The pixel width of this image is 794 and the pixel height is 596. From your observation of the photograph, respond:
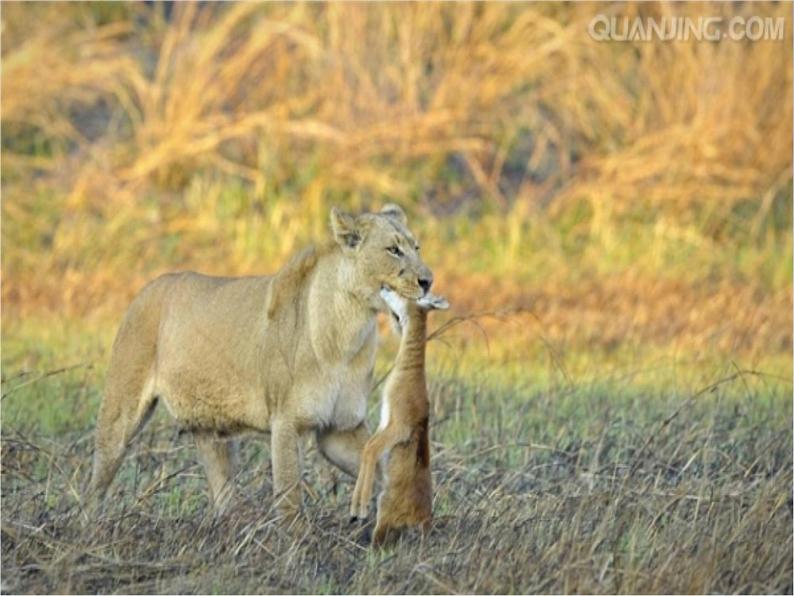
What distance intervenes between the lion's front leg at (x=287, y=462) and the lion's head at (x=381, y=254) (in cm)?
50

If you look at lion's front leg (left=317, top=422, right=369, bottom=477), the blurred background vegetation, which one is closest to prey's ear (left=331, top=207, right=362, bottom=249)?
lion's front leg (left=317, top=422, right=369, bottom=477)

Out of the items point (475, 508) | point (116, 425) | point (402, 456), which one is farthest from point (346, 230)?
point (116, 425)

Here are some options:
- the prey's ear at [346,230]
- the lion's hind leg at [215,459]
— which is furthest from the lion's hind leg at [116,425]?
the prey's ear at [346,230]

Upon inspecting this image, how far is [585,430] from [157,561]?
103 inches

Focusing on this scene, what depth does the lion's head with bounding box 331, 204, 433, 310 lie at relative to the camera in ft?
19.2

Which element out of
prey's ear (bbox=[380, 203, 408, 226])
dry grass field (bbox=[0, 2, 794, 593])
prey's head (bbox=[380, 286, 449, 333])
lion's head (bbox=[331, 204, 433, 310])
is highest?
prey's ear (bbox=[380, 203, 408, 226])

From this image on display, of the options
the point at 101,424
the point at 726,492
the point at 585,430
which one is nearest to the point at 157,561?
the point at 101,424

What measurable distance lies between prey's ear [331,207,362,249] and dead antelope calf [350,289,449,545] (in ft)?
1.39

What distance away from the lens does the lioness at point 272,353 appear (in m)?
5.98

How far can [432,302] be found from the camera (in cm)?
564

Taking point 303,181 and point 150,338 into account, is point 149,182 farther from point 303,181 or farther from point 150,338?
point 150,338

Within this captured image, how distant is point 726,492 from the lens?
631 cm

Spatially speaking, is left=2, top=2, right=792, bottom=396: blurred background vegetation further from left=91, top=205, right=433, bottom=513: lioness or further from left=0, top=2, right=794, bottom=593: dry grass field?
left=91, top=205, right=433, bottom=513: lioness

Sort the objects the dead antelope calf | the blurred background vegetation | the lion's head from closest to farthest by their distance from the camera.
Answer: the dead antelope calf, the lion's head, the blurred background vegetation
